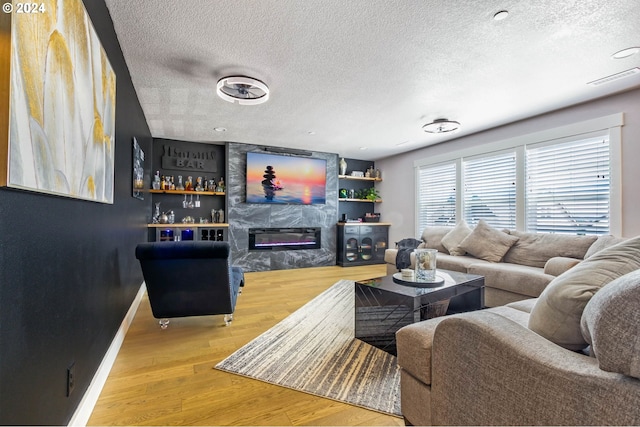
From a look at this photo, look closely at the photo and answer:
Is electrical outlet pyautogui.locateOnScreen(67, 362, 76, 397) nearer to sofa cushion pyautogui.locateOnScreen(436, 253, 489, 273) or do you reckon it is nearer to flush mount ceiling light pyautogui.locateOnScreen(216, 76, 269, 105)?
flush mount ceiling light pyautogui.locateOnScreen(216, 76, 269, 105)

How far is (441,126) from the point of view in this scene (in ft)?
13.0

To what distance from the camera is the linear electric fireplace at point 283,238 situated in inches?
218

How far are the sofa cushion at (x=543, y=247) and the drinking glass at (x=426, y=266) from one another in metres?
1.79

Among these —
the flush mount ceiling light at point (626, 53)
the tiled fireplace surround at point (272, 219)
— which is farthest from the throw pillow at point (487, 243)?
the tiled fireplace surround at point (272, 219)

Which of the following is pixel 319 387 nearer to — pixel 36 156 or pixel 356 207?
pixel 36 156

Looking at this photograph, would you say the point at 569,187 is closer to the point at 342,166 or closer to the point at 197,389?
the point at 342,166

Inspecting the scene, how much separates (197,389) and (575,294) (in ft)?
6.47

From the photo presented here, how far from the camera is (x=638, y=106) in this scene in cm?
302

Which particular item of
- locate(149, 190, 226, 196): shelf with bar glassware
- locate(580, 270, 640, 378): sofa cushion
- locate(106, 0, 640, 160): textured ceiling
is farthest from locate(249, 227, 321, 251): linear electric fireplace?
locate(580, 270, 640, 378): sofa cushion

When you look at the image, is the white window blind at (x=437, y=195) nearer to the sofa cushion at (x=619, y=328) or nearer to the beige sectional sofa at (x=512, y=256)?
the beige sectional sofa at (x=512, y=256)

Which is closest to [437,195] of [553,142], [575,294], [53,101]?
[553,142]

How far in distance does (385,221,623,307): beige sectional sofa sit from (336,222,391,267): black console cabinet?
2072 millimetres

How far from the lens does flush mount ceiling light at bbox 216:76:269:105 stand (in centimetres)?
269

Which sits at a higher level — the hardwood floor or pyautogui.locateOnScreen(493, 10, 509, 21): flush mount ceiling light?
pyautogui.locateOnScreen(493, 10, 509, 21): flush mount ceiling light
